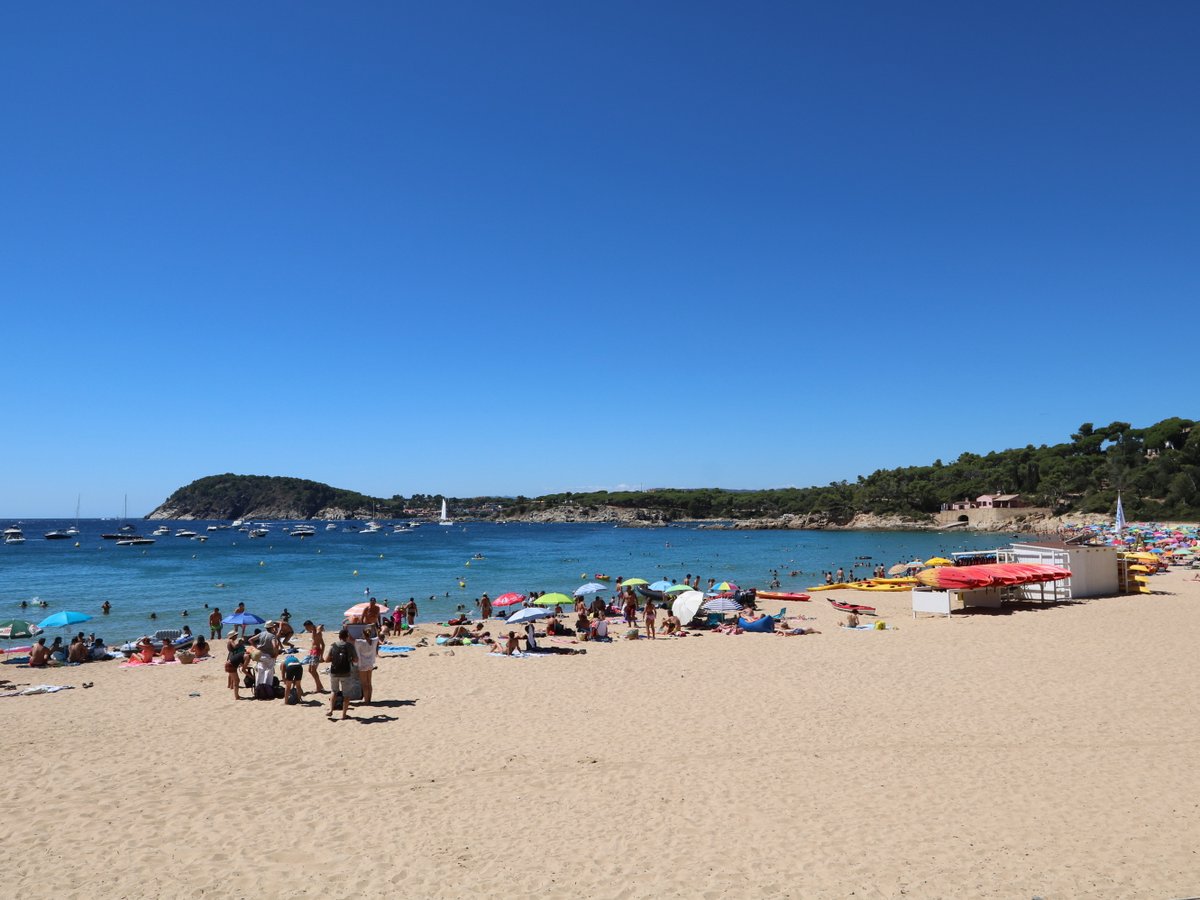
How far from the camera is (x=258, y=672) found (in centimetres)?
1312

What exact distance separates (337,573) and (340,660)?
40.1 m

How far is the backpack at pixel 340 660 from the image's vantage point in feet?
38.7

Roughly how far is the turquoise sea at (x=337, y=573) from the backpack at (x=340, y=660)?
660 inches

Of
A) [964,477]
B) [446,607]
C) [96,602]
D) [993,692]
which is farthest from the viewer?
[964,477]

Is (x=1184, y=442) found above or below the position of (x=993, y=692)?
above

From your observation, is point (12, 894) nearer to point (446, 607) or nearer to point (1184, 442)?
point (446, 607)

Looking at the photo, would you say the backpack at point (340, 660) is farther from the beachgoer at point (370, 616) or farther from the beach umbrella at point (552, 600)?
the beach umbrella at point (552, 600)

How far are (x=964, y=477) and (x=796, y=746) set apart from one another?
452 feet

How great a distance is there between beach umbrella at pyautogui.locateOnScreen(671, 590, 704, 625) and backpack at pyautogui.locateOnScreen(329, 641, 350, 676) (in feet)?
40.0

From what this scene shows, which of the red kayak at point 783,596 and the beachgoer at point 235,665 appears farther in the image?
the red kayak at point 783,596

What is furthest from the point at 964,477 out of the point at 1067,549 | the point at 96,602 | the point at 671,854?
the point at 671,854

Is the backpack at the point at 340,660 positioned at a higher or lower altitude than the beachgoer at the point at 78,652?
higher

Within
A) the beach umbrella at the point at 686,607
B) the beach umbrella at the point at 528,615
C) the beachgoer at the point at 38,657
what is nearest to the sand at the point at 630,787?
the beachgoer at the point at 38,657

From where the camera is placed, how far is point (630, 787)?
27.7ft
